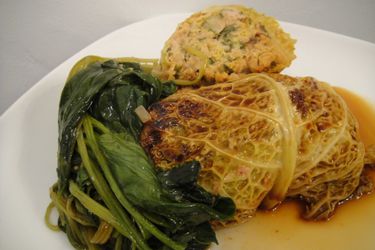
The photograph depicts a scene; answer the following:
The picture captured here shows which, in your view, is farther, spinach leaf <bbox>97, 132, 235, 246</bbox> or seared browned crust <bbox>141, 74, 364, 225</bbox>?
seared browned crust <bbox>141, 74, 364, 225</bbox>

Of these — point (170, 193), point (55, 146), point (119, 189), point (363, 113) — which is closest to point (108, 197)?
point (119, 189)

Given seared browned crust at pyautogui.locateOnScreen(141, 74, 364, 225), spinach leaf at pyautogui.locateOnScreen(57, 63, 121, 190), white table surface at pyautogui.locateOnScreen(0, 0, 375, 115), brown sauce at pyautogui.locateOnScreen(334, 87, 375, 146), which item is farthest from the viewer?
white table surface at pyautogui.locateOnScreen(0, 0, 375, 115)

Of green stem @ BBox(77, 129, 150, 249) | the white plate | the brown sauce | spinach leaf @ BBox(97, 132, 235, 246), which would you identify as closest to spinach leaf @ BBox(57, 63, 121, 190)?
green stem @ BBox(77, 129, 150, 249)

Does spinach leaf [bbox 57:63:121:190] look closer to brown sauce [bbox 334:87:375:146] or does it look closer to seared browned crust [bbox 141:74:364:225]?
seared browned crust [bbox 141:74:364:225]

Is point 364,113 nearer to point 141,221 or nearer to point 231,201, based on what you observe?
point 231,201

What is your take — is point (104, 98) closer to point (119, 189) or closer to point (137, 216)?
point (119, 189)

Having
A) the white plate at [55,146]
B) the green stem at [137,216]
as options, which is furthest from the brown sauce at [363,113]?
the green stem at [137,216]

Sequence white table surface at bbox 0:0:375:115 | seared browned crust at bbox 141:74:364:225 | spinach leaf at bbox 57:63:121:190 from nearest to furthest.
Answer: seared browned crust at bbox 141:74:364:225 → spinach leaf at bbox 57:63:121:190 → white table surface at bbox 0:0:375:115
